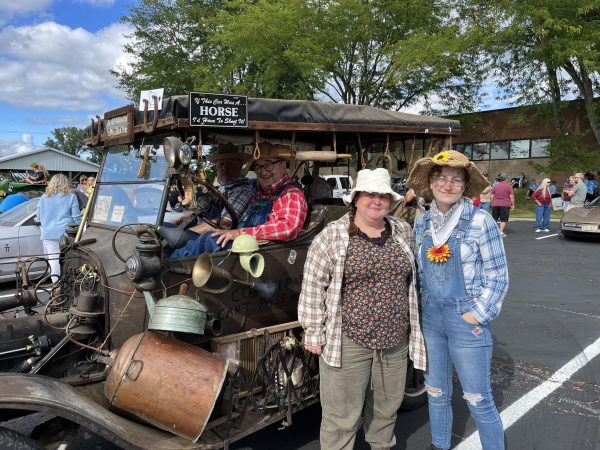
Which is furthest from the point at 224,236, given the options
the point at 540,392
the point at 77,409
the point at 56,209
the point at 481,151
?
the point at 481,151

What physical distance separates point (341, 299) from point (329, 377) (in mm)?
449

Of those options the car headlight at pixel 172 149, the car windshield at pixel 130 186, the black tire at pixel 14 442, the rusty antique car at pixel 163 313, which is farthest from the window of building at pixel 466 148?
the black tire at pixel 14 442

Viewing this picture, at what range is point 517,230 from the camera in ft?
47.5

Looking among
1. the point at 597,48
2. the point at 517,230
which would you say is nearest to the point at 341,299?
the point at 517,230

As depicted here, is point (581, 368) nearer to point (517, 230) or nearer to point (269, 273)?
point (269, 273)

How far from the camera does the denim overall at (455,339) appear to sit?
2.63m

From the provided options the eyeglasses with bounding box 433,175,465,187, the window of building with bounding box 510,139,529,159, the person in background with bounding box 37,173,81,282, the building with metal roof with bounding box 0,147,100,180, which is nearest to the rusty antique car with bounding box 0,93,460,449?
the eyeglasses with bounding box 433,175,465,187

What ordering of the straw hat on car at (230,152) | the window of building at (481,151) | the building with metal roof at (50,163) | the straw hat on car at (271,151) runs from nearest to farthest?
the straw hat on car at (271,151), the straw hat on car at (230,152), the window of building at (481,151), the building with metal roof at (50,163)

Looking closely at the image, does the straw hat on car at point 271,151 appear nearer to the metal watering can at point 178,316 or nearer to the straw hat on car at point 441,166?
the straw hat on car at point 441,166

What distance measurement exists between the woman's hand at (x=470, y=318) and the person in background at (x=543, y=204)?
12.3m

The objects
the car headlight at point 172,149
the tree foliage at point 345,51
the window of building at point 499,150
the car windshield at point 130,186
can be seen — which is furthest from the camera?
the window of building at point 499,150

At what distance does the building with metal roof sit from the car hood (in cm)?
2851

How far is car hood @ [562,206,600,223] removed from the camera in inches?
464

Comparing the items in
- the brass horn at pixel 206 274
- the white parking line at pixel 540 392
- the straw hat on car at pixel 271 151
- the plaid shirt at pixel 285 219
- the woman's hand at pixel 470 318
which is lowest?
the white parking line at pixel 540 392
